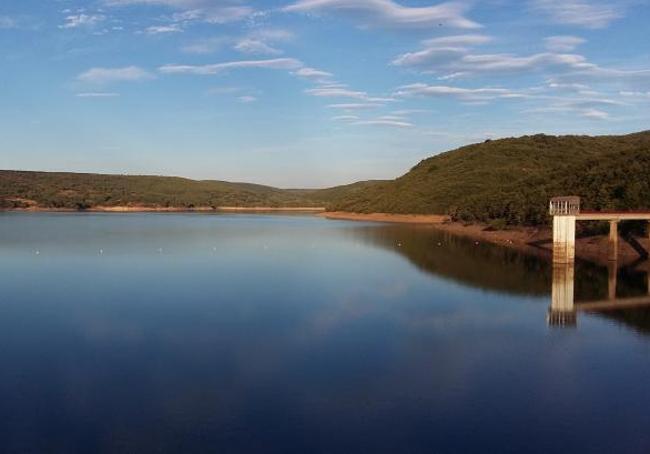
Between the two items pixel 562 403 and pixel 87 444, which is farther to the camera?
pixel 562 403

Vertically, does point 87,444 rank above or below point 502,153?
below

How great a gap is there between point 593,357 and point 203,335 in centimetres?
1329

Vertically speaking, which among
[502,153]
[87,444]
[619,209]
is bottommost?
[87,444]

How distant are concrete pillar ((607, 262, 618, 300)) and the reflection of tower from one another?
6.43 feet

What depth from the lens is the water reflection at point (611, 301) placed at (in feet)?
88.2

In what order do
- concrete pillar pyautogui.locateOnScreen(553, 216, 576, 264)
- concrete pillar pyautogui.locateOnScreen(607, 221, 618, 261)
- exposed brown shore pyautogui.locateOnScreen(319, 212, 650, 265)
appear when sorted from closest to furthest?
concrete pillar pyautogui.locateOnScreen(553, 216, 576, 264) < concrete pillar pyautogui.locateOnScreen(607, 221, 618, 261) < exposed brown shore pyautogui.locateOnScreen(319, 212, 650, 265)

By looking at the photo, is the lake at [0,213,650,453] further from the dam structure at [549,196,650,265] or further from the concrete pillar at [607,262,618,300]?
the dam structure at [549,196,650,265]

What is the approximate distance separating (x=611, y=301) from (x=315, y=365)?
62.4 ft

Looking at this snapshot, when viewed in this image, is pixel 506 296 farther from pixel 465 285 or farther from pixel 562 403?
pixel 562 403

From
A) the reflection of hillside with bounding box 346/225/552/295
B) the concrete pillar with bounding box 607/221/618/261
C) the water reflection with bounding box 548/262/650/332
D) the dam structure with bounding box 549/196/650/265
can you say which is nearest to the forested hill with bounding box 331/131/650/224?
the concrete pillar with bounding box 607/221/618/261

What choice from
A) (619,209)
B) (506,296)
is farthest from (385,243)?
(506,296)

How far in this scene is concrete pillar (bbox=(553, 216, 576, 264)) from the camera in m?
45.5

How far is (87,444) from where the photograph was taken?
43.0 ft

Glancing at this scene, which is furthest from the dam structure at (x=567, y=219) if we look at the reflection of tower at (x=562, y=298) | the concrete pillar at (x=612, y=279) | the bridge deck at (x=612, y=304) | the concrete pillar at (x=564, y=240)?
the bridge deck at (x=612, y=304)
